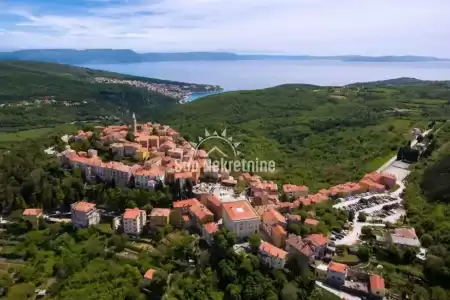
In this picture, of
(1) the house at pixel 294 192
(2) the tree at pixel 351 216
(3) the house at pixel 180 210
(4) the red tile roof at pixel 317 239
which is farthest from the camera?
(1) the house at pixel 294 192

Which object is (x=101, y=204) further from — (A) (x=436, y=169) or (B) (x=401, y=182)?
(A) (x=436, y=169)

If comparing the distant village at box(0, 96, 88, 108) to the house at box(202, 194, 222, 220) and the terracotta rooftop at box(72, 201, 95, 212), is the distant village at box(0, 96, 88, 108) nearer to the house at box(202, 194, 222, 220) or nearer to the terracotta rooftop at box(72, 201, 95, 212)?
the terracotta rooftop at box(72, 201, 95, 212)

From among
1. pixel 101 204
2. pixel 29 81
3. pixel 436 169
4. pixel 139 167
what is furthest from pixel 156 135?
pixel 29 81

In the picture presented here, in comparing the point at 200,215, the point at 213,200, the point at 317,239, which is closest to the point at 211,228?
the point at 200,215

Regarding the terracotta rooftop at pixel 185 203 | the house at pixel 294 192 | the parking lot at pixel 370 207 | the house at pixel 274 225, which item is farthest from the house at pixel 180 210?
the parking lot at pixel 370 207

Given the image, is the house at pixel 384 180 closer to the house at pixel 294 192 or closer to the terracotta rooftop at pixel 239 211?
the house at pixel 294 192

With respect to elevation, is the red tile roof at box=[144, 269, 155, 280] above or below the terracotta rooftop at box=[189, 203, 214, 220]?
below

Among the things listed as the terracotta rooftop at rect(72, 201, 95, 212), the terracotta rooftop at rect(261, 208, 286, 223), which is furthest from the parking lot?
the terracotta rooftop at rect(72, 201, 95, 212)
